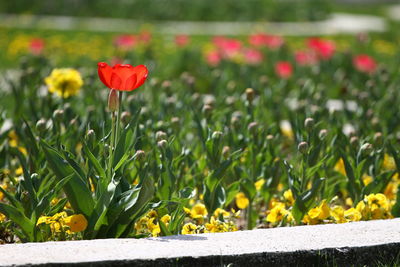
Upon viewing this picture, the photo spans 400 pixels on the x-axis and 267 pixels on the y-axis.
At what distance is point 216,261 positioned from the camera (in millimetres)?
2299

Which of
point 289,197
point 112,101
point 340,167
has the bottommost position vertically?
point 340,167

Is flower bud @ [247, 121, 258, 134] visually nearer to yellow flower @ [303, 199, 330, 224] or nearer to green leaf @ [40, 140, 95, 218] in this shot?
yellow flower @ [303, 199, 330, 224]

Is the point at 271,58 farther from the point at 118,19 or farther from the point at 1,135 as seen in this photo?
the point at 118,19

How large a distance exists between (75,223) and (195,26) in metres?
11.9

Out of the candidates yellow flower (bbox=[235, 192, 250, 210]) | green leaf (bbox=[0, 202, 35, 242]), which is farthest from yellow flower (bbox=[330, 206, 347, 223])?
green leaf (bbox=[0, 202, 35, 242])

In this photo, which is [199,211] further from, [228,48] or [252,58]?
[228,48]

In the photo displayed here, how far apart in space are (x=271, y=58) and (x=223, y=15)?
314 inches

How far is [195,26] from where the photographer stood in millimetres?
14203

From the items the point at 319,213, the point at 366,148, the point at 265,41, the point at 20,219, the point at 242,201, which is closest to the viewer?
the point at 20,219

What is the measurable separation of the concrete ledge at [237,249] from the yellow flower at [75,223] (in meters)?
0.22

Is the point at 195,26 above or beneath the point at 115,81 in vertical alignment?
beneath

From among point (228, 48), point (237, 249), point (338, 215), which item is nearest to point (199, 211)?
point (338, 215)

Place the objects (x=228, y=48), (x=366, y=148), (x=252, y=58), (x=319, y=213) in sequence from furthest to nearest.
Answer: (x=228, y=48)
(x=252, y=58)
(x=366, y=148)
(x=319, y=213)

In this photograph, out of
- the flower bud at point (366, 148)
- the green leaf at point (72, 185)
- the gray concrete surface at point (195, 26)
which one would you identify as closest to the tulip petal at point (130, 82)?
the green leaf at point (72, 185)
